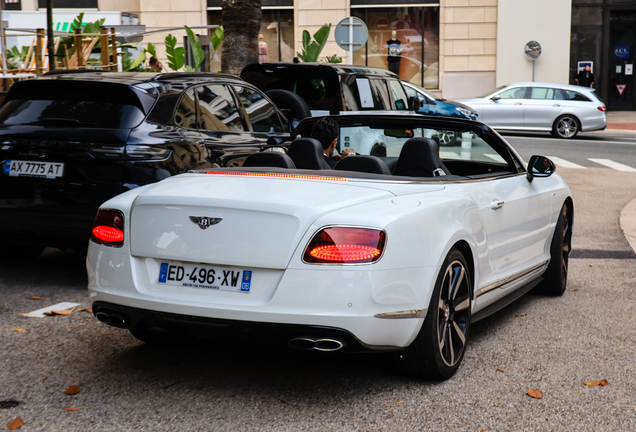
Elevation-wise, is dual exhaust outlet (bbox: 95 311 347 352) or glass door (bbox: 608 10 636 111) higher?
glass door (bbox: 608 10 636 111)

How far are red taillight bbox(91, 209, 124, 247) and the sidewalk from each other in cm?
2379

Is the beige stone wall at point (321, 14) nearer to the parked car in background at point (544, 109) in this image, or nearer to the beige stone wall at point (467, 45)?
the beige stone wall at point (467, 45)

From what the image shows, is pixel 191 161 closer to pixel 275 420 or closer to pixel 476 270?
pixel 476 270

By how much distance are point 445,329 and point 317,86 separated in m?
6.77

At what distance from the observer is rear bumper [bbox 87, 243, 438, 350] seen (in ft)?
11.3

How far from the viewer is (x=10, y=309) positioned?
553cm

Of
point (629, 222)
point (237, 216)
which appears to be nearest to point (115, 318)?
point (237, 216)

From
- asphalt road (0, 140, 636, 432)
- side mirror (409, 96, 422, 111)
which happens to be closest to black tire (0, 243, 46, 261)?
asphalt road (0, 140, 636, 432)

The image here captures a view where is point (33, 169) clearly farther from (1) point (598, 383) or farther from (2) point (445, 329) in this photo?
(1) point (598, 383)

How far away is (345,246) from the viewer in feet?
11.4

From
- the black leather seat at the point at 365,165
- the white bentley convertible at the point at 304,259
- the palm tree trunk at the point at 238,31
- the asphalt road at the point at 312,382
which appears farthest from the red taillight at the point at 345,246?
the palm tree trunk at the point at 238,31

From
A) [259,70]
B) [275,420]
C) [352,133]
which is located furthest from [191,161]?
[259,70]

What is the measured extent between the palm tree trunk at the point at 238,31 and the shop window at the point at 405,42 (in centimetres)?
1569

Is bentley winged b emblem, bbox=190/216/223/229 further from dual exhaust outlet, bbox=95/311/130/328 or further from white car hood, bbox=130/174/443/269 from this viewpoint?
dual exhaust outlet, bbox=95/311/130/328
